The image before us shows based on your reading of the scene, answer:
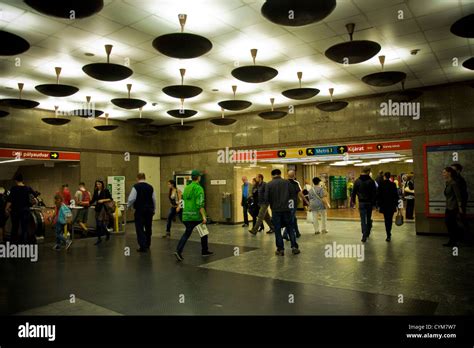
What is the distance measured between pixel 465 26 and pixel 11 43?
6889 millimetres

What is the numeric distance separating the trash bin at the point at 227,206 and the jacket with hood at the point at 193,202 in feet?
23.4

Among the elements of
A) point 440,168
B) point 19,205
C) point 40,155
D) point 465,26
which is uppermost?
point 465,26

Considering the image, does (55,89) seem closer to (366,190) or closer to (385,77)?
(385,77)

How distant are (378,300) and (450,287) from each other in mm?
1263

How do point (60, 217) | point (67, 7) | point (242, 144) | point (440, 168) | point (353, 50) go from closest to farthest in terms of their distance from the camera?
point (67, 7)
point (353, 50)
point (60, 217)
point (440, 168)
point (242, 144)

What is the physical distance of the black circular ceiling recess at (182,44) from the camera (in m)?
5.18

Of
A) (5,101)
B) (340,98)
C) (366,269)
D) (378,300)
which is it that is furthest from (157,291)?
(340,98)

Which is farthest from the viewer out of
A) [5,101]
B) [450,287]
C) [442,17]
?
[5,101]

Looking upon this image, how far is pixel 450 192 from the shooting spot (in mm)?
7316

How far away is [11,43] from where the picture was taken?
5.22 meters

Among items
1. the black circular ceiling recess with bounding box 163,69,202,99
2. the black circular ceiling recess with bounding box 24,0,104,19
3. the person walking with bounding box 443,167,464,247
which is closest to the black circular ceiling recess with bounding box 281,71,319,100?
the black circular ceiling recess with bounding box 163,69,202,99

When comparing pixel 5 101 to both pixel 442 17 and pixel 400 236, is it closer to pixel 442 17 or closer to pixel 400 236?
pixel 442 17

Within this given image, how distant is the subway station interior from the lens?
4.52 metres

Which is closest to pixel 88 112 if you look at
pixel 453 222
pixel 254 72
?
pixel 254 72
